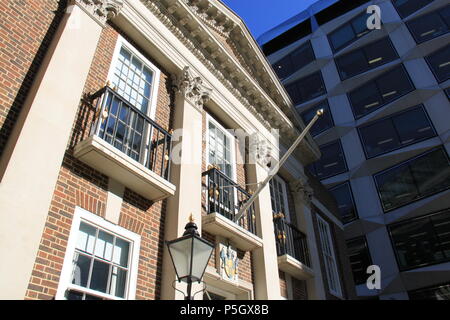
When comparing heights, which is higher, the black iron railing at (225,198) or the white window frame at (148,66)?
the white window frame at (148,66)

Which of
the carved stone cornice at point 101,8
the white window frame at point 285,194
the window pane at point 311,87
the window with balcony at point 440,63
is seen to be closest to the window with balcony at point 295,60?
the window pane at point 311,87

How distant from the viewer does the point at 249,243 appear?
10023 millimetres

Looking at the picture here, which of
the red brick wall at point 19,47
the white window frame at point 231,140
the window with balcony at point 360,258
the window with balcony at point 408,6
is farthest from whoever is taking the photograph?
the window with balcony at point 408,6

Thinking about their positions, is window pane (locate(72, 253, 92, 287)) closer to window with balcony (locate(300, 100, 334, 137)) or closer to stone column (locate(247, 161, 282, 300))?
stone column (locate(247, 161, 282, 300))

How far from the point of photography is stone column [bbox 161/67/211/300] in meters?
7.57

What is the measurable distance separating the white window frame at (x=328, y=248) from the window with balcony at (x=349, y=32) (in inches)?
858

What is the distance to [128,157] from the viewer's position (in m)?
7.09

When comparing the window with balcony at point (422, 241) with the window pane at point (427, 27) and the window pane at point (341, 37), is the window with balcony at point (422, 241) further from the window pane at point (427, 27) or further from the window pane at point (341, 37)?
the window pane at point (341, 37)

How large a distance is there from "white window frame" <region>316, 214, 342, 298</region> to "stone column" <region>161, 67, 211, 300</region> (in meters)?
7.98

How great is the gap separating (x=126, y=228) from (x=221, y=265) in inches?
112

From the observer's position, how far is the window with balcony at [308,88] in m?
33.5

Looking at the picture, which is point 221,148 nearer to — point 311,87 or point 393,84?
point 393,84

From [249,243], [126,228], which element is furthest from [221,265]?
[126,228]

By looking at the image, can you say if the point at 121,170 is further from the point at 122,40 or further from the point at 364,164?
the point at 364,164
